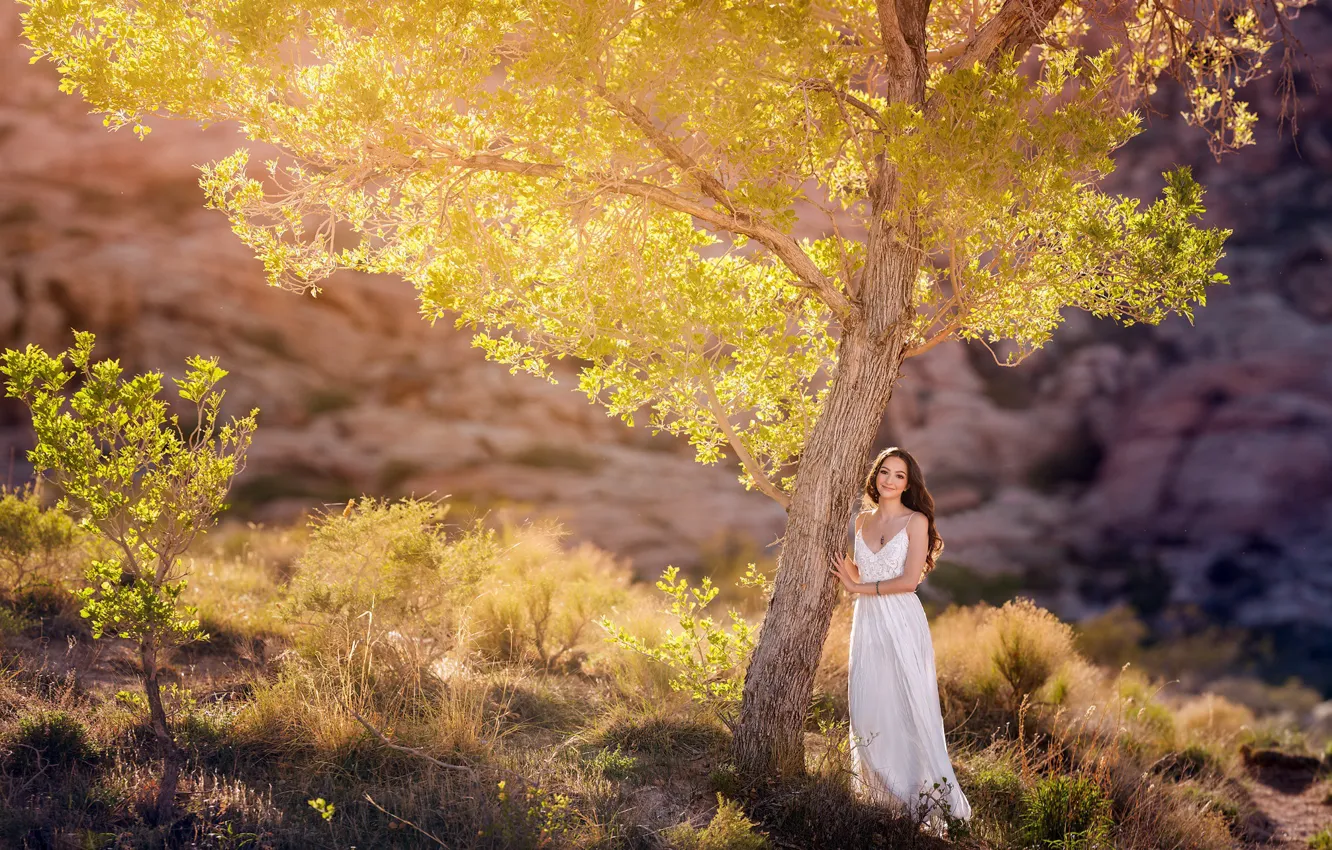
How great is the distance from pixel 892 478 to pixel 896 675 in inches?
46.5

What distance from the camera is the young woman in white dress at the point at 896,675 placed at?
5359 millimetres

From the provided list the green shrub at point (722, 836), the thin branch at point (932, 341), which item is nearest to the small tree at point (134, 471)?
the green shrub at point (722, 836)

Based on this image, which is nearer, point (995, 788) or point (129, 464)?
point (129, 464)

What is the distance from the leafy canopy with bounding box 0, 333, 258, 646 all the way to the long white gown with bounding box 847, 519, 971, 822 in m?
3.79

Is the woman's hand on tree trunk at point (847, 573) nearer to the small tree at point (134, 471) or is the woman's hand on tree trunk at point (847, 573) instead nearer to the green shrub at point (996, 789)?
the green shrub at point (996, 789)

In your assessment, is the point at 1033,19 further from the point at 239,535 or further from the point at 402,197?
the point at 239,535

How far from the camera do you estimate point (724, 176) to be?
19.6 feet

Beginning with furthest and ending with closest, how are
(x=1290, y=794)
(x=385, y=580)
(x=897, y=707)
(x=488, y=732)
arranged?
1. (x=1290, y=794)
2. (x=385, y=580)
3. (x=488, y=732)
4. (x=897, y=707)

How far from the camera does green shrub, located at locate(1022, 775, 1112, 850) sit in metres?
5.36

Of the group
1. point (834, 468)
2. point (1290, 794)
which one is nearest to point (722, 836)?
point (834, 468)

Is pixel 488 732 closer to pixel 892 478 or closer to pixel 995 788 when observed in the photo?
pixel 892 478

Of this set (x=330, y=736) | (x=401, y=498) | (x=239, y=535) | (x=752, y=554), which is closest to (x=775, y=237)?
(x=401, y=498)

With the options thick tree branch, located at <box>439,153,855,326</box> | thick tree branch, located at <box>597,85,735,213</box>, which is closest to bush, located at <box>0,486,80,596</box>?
thick tree branch, located at <box>439,153,855,326</box>

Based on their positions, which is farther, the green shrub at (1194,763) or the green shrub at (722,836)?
the green shrub at (1194,763)
